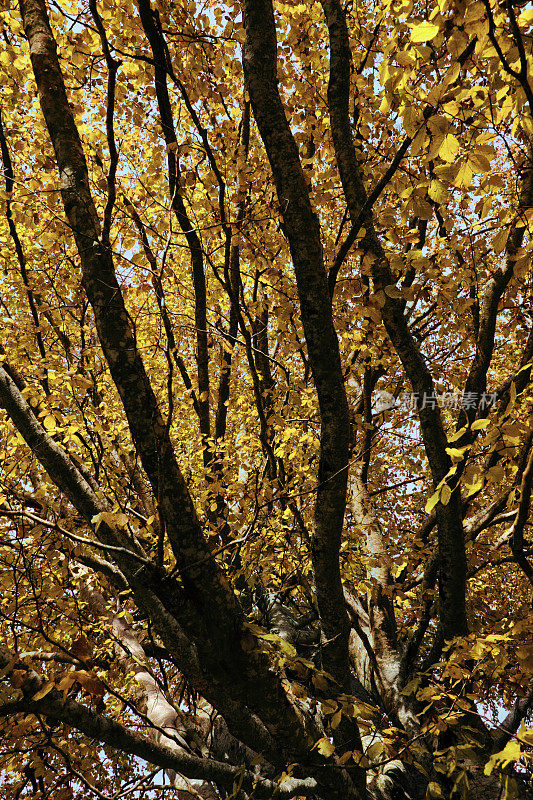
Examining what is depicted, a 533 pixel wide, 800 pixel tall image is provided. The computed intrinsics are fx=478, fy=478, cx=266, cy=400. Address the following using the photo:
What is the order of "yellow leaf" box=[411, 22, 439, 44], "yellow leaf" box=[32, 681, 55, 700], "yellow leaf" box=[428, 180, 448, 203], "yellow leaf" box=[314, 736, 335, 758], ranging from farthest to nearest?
"yellow leaf" box=[314, 736, 335, 758]
"yellow leaf" box=[32, 681, 55, 700]
"yellow leaf" box=[428, 180, 448, 203]
"yellow leaf" box=[411, 22, 439, 44]

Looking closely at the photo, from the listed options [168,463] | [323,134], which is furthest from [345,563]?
[323,134]

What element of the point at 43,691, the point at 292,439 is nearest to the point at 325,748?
the point at 43,691

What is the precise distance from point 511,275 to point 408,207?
1.72 metres

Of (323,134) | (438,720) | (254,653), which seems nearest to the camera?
(254,653)

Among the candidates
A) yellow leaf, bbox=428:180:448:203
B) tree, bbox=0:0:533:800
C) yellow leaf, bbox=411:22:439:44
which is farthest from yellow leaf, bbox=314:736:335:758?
yellow leaf, bbox=411:22:439:44

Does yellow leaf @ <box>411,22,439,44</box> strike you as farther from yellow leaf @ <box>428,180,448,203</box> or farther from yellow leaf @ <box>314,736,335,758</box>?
yellow leaf @ <box>314,736,335,758</box>

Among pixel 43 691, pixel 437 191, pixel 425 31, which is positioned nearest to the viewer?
pixel 425 31

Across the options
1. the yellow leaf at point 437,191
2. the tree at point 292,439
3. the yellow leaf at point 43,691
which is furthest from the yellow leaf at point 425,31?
the yellow leaf at point 43,691

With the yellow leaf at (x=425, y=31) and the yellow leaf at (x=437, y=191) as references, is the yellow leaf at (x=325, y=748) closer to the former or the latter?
the yellow leaf at (x=437, y=191)

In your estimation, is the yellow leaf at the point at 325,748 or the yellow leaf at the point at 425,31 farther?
the yellow leaf at the point at 325,748

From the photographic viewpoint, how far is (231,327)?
18.6 feet

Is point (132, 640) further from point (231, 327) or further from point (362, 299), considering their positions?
point (362, 299)

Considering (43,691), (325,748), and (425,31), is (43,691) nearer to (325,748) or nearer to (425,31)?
(325,748)

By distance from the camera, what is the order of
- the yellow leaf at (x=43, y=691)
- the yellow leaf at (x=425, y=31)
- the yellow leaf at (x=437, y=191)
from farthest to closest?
the yellow leaf at (x=43, y=691)
the yellow leaf at (x=437, y=191)
the yellow leaf at (x=425, y=31)
